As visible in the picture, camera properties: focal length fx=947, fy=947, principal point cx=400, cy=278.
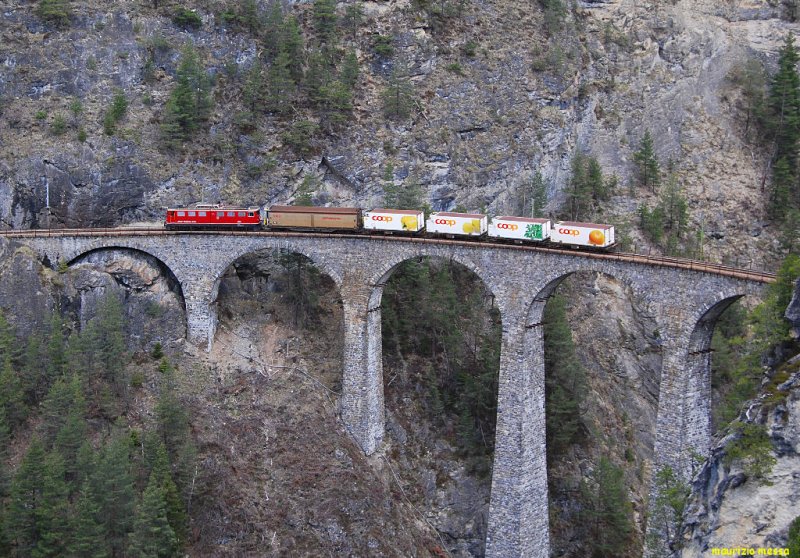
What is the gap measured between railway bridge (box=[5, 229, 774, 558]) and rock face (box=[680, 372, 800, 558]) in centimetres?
1412

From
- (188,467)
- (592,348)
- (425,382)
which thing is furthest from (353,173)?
(188,467)

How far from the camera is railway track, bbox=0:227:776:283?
5316 centimetres

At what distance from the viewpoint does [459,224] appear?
63.4 m

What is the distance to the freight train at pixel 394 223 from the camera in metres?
59.4

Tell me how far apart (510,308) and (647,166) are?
38.2 metres

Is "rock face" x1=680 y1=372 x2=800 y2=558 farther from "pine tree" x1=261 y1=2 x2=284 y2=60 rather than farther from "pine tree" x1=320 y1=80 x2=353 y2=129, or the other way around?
"pine tree" x1=261 y1=2 x2=284 y2=60

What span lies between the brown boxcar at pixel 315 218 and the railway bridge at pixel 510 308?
147 centimetres

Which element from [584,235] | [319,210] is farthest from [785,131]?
[319,210]

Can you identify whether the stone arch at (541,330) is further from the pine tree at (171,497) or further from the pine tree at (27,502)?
the pine tree at (27,502)

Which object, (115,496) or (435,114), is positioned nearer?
(115,496)

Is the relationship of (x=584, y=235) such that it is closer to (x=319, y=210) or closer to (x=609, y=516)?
(x=319, y=210)

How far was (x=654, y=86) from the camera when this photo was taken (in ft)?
318

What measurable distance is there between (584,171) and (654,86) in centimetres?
1602

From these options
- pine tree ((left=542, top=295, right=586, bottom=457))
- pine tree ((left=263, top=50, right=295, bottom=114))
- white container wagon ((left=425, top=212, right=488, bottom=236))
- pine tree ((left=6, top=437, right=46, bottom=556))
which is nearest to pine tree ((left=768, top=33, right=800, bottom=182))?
pine tree ((left=542, top=295, right=586, bottom=457))
